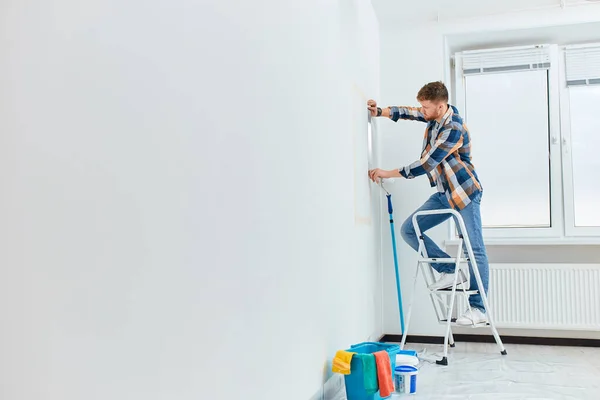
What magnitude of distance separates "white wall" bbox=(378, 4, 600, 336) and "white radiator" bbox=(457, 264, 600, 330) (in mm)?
224

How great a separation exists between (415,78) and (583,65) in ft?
4.23

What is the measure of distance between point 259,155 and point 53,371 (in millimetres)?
1077

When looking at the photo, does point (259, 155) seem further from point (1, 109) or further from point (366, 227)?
point (366, 227)

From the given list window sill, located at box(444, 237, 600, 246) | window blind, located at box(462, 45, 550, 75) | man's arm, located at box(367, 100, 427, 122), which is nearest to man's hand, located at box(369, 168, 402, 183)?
man's arm, located at box(367, 100, 427, 122)

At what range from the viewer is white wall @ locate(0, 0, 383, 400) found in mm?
934

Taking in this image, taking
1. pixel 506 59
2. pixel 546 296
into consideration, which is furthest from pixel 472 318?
pixel 506 59

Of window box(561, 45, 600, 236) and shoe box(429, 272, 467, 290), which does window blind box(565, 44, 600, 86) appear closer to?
window box(561, 45, 600, 236)

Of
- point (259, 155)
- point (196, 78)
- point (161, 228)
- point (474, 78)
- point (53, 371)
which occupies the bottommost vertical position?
point (53, 371)

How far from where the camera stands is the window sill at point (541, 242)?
4.27 meters

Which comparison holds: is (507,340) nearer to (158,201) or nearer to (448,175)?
(448,175)

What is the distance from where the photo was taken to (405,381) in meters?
2.91

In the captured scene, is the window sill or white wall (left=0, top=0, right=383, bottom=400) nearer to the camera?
white wall (left=0, top=0, right=383, bottom=400)

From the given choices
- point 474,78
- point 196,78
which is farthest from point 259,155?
point 474,78

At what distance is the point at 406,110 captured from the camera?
4152 millimetres
